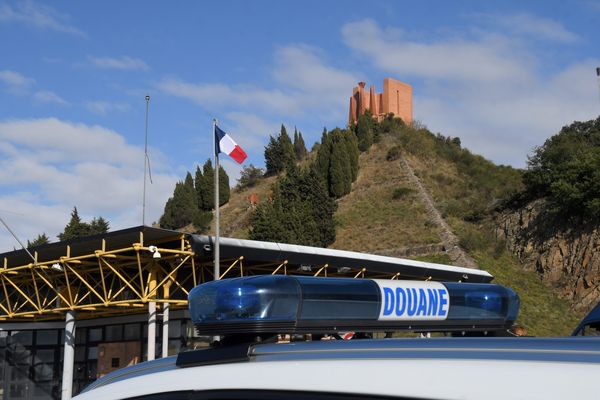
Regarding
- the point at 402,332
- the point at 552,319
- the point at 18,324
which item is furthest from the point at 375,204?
the point at 402,332

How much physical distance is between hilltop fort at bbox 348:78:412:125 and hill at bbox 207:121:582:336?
24.6 feet

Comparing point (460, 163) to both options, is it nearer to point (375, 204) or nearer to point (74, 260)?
point (375, 204)

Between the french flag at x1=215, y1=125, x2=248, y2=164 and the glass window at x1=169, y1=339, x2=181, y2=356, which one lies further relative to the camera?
the glass window at x1=169, y1=339, x2=181, y2=356

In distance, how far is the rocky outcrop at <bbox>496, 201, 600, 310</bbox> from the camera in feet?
141

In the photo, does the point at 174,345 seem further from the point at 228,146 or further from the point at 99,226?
the point at 99,226

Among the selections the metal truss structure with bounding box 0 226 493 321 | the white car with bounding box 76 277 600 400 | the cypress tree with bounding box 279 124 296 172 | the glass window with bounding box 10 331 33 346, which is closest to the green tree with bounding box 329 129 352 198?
the cypress tree with bounding box 279 124 296 172

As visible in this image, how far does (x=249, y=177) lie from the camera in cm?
8350

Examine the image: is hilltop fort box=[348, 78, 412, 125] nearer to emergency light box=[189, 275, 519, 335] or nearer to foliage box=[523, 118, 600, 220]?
foliage box=[523, 118, 600, 220]

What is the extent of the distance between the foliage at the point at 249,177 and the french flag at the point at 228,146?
6136 centimetres

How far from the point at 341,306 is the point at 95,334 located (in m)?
27.0

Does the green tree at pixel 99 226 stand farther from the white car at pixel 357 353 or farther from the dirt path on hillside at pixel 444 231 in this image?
the white car at pixel 357 353

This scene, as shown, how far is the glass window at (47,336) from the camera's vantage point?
2898cm

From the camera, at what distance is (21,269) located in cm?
2405

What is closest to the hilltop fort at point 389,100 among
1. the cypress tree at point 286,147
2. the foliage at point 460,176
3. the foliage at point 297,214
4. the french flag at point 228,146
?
the foliage at point 460,176
